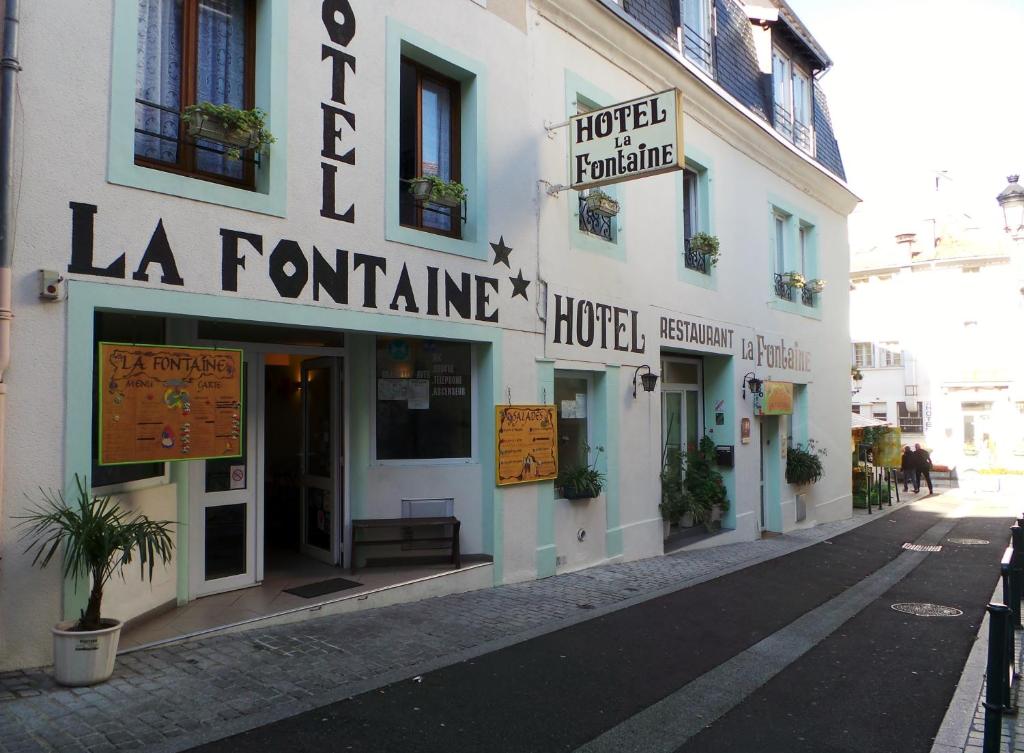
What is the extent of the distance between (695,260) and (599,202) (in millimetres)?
3272

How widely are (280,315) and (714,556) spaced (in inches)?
293

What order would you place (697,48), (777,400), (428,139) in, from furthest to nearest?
(777,400) < (697,48) < (428,139)

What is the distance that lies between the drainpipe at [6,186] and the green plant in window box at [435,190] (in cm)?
339

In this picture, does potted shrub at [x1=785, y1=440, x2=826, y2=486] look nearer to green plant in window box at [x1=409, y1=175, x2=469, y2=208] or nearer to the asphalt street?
the asphalt street

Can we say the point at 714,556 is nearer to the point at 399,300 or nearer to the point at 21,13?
the point at 399,300

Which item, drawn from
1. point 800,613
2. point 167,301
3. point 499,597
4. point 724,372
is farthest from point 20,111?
point 724,372

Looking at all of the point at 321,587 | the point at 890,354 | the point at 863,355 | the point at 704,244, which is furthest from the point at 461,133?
the point at 863,355

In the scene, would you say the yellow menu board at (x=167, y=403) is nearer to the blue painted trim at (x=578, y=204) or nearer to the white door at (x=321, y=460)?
the white door at (x=321, y=460)

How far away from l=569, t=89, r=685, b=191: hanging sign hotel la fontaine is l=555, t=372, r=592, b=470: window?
2415 mm

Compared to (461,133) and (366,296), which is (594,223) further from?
(366,296)

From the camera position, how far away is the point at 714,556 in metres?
10.9

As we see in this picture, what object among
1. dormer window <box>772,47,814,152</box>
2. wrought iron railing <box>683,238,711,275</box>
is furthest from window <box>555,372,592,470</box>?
dormer window <box>772,47,814,152</box>

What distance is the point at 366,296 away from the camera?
22.3 feet

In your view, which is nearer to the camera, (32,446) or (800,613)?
(32,446)
